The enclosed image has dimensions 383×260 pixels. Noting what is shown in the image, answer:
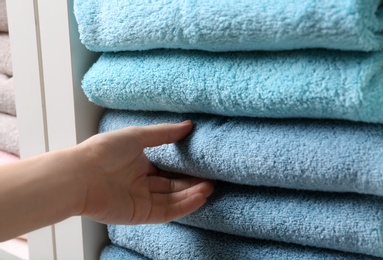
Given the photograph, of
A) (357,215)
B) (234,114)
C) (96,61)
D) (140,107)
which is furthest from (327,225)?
(96,61)

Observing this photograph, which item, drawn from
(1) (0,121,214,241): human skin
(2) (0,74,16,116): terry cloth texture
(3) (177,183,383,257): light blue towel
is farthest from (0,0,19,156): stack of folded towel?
(3) (177,183,383,257): light blue towel

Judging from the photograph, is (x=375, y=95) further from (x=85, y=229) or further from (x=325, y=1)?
(x=85, y=229)

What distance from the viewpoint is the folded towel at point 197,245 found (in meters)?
0.49

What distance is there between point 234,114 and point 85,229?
0.27m

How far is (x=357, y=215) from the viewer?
435 mm

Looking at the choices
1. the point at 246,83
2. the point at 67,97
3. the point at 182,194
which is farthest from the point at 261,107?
the point at 67,97

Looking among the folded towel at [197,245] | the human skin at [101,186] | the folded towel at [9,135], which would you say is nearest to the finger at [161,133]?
the human skin at [101,186]

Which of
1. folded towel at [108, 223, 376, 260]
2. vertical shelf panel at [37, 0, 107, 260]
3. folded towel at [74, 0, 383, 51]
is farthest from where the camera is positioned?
vertical shelf panel at [37, 0, 107, 260]

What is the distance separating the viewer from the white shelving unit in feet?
2.00

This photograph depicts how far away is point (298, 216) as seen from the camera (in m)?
0.47

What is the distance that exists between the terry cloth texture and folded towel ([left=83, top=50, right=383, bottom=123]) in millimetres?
207

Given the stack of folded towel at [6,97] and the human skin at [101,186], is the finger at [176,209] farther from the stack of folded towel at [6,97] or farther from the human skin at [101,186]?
the stack of folded towel at [6,97]

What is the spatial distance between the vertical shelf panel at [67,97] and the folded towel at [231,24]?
4 cm

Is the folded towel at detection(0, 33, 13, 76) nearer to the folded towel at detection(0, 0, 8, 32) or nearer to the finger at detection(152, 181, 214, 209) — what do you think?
the folded towel at detection(0, 0, 8, 32)
